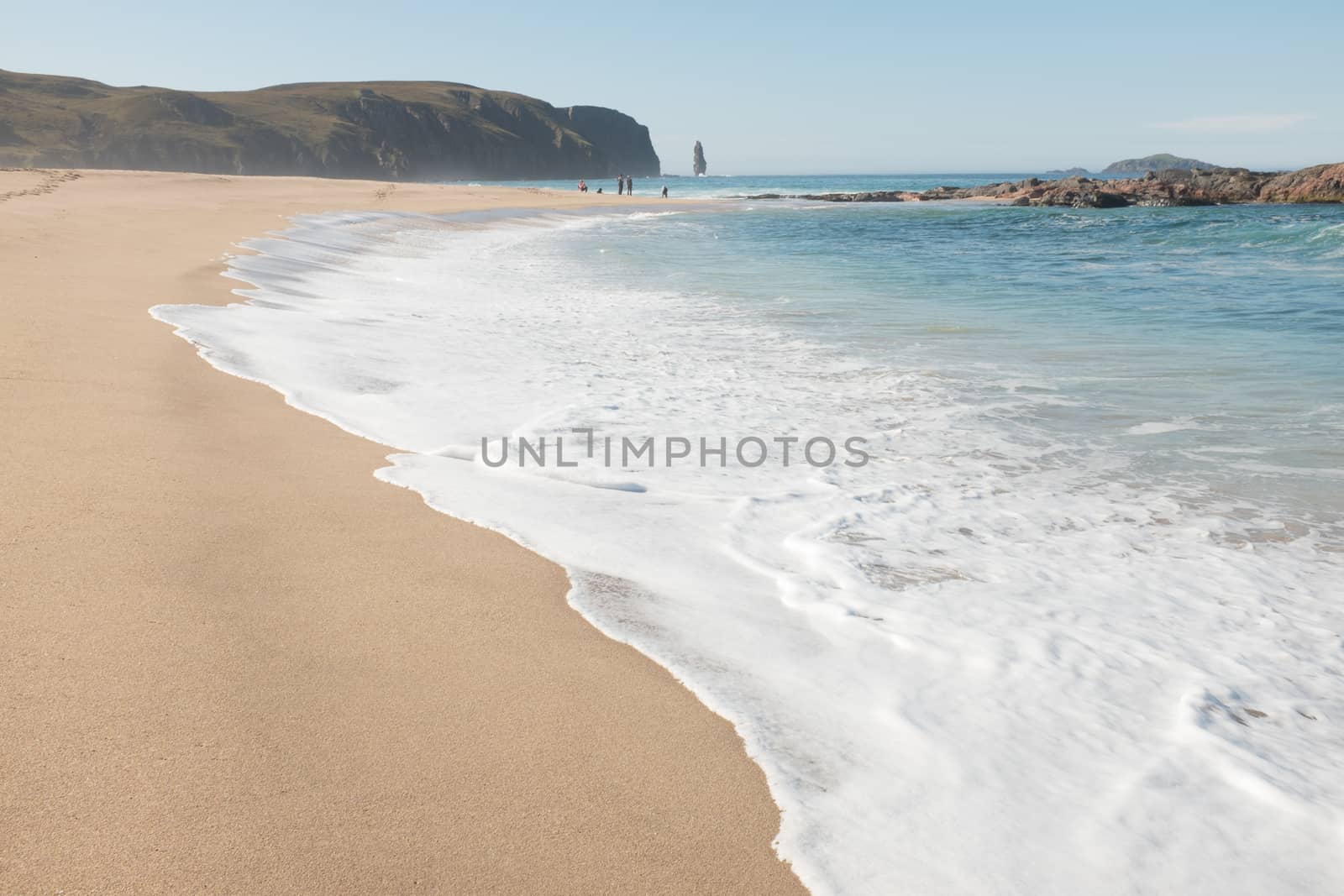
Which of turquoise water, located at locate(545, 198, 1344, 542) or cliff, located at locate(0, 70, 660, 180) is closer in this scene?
turquoise water, located at locate(545, 198, 1344, 542)

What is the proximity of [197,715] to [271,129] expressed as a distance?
424ft

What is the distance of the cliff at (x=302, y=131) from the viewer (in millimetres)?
95062

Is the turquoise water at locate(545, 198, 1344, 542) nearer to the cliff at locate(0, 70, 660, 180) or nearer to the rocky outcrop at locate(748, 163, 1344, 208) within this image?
the rocky outcrop at locate(748, 163, 1344, 208)

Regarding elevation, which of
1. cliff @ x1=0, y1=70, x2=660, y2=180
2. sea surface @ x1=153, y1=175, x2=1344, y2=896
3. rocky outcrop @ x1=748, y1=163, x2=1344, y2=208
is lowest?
sea surface @ x1=153, y1=175, x2=1344, y2=896

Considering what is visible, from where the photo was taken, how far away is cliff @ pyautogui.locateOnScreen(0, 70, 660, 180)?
9506 cm

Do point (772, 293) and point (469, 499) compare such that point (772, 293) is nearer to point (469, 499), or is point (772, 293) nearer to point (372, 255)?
point (372, 255)

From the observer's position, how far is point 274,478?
392cm

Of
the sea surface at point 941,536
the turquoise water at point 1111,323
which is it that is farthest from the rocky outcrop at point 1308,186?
the sea surface at point 941,536

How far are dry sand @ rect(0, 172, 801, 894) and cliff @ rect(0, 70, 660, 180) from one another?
95.5 metres

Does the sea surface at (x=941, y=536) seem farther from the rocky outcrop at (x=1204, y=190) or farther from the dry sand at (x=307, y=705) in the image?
the rocky outcrop at (x=1204, y=190)

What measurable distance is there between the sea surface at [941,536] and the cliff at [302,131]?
3656 inches

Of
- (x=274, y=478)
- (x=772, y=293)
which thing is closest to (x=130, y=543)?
(x=274, y=478)

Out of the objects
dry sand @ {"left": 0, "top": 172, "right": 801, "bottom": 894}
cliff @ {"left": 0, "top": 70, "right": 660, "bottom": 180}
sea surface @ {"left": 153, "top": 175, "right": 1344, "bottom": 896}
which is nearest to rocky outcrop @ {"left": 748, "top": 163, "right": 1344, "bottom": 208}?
sea surface @ {"left": 153, "top": 175, "right": 1344, "bottom": 896}

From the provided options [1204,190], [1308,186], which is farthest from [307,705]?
[1204,190]
